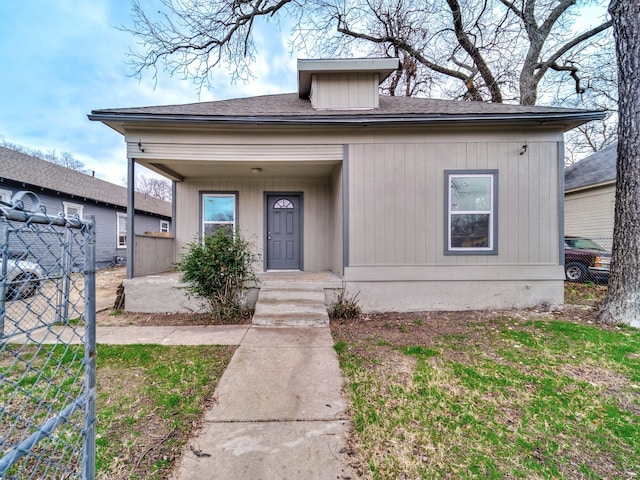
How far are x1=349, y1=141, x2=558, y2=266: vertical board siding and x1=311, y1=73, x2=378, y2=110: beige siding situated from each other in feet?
4.78

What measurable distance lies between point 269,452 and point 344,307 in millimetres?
3027

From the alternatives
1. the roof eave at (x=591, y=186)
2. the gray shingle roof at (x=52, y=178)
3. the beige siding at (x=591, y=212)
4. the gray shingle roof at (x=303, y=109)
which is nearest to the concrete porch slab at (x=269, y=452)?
the gray shingle roof at (x=303, y=109)

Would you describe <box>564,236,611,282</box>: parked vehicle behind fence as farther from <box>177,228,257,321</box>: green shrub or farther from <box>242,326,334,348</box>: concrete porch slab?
<box>177,228,257,321</box>: green shrub

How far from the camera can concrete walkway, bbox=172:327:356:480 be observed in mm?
1730

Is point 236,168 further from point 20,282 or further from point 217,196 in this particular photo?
point 20,282

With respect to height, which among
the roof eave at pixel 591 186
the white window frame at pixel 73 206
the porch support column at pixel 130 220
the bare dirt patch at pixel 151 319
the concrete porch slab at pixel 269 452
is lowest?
the concrete porch slab at pixel 269 452

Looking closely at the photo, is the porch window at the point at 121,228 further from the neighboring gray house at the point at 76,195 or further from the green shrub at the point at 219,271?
the green shrub at the point at 219,271

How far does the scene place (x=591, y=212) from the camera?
11.1m

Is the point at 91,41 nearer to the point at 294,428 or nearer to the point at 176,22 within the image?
the point at 176,22

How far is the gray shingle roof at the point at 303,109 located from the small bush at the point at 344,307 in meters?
3.28

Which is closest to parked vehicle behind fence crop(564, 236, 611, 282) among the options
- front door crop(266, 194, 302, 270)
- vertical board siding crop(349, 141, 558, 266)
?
vertical board siding crop(349, 141, 558, 266)

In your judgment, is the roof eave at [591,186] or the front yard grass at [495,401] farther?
the roof eave at [591,186]

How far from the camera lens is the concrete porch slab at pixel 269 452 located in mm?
1695

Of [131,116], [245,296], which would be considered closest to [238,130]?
[131,116]
